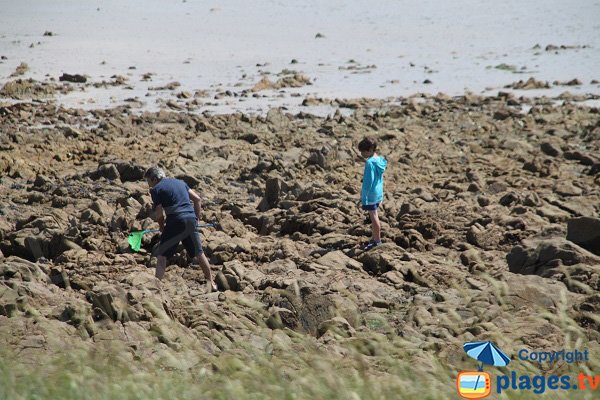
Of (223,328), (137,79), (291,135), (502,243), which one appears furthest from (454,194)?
(137,79)

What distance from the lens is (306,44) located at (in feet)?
120

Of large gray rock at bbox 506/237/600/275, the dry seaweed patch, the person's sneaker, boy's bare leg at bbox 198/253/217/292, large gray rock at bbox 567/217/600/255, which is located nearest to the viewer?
the dry seaweed patch

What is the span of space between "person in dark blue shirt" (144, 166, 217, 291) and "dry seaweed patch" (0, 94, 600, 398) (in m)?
0.28

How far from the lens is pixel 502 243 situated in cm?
1061

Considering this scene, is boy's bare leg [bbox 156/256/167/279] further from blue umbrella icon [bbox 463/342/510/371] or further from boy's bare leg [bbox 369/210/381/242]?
blue umbrella icon [bbox 463/342/510/371]

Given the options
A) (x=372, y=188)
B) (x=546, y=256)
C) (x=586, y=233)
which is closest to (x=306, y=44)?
(x=372, y=188)

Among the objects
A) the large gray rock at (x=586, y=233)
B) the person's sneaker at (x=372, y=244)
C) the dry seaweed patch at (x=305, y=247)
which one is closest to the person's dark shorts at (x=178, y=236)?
the dry seaweed patch at (x=305, y=247)

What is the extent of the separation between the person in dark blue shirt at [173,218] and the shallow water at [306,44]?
42.7 ft

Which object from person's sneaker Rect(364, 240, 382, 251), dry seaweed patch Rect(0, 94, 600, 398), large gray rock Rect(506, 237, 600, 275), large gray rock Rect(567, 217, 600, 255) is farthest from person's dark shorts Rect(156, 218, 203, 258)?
large gray rock Rect(567, 217, 600, 255)

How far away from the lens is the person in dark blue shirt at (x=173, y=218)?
9.06 m

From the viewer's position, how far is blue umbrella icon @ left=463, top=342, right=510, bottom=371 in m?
5.05

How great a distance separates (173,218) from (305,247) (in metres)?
2.03

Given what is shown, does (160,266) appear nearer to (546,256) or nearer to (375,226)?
(375,226)

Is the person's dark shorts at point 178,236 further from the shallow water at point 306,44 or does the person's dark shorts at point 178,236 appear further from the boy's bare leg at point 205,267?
the shallow water at point 306,44
